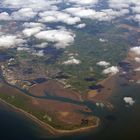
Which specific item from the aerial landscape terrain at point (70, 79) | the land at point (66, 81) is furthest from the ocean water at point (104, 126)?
the land at point (66, 81)

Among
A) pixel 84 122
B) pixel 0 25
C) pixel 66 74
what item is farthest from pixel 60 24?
pixel 84 122

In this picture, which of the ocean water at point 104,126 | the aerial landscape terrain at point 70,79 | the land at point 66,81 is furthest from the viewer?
the land at point 66,81

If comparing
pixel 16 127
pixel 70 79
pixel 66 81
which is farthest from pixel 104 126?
pixel 70 79

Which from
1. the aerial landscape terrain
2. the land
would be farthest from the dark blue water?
the land

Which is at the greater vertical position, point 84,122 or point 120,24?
point 84,122

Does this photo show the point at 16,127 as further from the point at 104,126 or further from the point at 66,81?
the point at 66,81

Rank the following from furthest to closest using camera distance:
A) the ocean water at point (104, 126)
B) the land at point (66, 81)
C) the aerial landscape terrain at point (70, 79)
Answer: the land at point (66, 81) < the aerial landscape terrain at point (70, 79) < the ocean water at point (104, 126)

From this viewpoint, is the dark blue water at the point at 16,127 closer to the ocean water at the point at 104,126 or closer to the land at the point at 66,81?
the ocean water at the point at 104,126

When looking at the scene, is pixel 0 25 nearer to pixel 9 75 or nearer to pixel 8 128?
pixel 9 75
